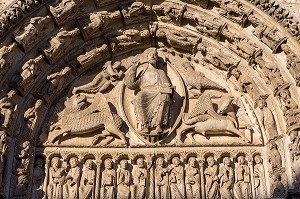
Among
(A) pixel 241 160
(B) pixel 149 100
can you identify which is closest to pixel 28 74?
(B) pixel 149 100

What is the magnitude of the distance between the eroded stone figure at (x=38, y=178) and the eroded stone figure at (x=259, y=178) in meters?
2.91

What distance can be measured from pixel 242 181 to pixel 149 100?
175 cm

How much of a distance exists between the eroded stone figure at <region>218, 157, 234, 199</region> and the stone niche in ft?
0.06

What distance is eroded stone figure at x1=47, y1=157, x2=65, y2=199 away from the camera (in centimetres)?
838

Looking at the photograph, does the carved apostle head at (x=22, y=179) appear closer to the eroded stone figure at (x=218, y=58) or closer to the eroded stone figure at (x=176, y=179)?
the eroded stone figure at (x=176, y=179)

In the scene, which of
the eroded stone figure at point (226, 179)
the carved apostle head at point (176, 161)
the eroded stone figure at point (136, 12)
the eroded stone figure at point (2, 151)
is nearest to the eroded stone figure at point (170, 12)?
the eroded stone figure at point (136, 12)

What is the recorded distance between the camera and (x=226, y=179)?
8.50 meters

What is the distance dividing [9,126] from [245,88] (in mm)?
3395

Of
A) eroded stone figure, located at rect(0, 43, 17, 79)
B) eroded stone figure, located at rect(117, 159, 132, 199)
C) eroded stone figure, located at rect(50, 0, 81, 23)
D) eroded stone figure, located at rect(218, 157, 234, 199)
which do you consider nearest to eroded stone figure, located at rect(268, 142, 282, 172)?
eroded stone figure, located at rect(218, 157, 234, 199)

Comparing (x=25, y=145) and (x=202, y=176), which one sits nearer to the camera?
(x=25, y=145)

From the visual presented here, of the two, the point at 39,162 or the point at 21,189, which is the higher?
the point at 39,162

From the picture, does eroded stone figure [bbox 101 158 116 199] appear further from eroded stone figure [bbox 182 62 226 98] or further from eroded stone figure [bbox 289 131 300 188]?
eroded stone figure [bbox 289 131 300 188]

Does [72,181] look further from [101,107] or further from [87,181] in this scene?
[101,107]

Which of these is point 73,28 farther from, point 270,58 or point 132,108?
point 270,58
